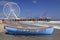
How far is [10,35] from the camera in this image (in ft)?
40.4

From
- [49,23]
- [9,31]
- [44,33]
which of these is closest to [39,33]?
[44,33]

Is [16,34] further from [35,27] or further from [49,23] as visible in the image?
[49,23]

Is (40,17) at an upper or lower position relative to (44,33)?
upper

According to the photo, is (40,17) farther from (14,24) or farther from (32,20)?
(14,24)

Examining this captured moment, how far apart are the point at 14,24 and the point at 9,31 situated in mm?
554

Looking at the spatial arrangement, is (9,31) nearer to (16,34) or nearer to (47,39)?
(16,34)

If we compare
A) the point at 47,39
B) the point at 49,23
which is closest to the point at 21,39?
the point at 47,39

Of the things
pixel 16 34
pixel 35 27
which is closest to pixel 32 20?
pixel 35 27

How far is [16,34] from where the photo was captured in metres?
12.4

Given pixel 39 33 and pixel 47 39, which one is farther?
pixel 39 33

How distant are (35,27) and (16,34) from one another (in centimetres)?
129

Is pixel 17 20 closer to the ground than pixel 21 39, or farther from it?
farther from it

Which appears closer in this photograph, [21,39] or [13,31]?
[21,39]

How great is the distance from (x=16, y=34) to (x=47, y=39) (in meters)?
2.32
